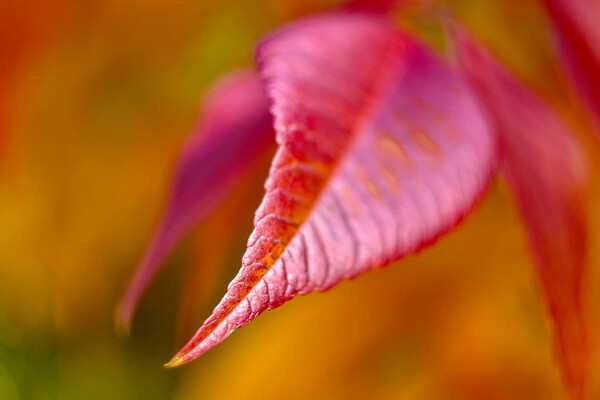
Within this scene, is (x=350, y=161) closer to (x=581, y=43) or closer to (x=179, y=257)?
(x=581, y=43)

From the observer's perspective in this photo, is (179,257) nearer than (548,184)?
No

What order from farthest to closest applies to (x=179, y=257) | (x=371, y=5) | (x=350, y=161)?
(x=179, y=257)
(x=371, y=5)
(x=350, y=161)

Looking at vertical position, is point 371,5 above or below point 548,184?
above

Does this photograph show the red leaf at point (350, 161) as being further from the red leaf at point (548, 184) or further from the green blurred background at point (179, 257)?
the green blurred background at point (179, 257)

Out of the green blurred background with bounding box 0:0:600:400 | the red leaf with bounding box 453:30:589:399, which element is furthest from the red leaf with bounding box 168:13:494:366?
the green blurred background with bounding box 0:0:600:400

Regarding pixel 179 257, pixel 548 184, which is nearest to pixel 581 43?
pixel 548 184

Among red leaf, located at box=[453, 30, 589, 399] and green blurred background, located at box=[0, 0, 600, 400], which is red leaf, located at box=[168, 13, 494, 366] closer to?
red leaf, located at box=[453, 30, 589, 399]

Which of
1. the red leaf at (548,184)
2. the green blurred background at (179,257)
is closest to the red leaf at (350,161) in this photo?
the red leaf at (548,184)
